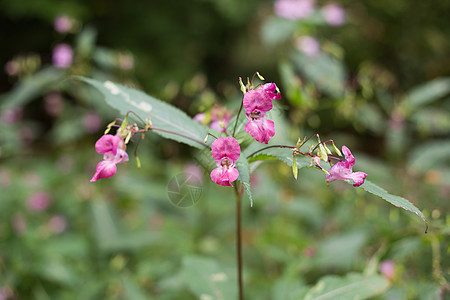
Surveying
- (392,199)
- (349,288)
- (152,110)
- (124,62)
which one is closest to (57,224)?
(124,62)

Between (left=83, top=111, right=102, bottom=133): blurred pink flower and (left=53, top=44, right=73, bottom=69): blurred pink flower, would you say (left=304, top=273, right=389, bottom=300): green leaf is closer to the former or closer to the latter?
(left=53, top=44, right=73, bottom=69): blurred pink flower

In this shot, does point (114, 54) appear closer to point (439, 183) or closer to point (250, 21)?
point (439, 183)

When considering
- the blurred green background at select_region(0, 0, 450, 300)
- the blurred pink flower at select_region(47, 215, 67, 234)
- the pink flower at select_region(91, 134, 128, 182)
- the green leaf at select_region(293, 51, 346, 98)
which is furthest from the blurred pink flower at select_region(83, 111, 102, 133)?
the pink flower at select_region(91, 134, 128, 182)

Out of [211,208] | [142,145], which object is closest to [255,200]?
[211,208]

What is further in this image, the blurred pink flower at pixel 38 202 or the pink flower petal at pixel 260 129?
the blurred pink flower at pixel 38 202

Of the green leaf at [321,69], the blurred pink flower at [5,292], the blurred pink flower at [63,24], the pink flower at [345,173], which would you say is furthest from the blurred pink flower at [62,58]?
the pink flower at [345,173]

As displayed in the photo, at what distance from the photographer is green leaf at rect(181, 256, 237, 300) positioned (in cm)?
96

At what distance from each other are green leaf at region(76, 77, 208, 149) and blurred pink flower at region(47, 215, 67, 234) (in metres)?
1.43

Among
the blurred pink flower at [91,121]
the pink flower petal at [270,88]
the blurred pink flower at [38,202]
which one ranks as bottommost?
the pink flower petal at [270,88]

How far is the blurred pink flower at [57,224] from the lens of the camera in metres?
2.01

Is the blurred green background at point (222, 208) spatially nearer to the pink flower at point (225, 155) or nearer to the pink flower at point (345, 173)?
the pink flower at point (225, 155)

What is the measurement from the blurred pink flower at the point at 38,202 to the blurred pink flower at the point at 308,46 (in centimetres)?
169

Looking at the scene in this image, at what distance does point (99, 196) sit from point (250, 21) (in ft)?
12.2

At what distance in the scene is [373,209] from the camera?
1541mm
